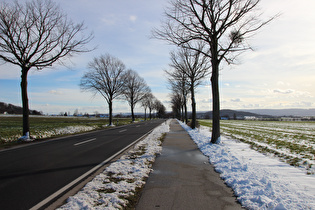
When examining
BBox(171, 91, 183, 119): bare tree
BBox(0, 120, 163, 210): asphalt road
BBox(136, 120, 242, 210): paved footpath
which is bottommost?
BBox(136, 120, 242, 210): paved footpath

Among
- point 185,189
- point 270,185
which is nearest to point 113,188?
point 185,189

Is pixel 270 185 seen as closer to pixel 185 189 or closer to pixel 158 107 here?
pixel 185 189

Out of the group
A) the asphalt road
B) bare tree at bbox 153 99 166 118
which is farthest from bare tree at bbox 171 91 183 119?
the asphalt road

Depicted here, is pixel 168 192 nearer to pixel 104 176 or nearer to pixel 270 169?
pixel 104 176

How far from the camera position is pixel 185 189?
431cm

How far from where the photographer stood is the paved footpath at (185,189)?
11.6ft

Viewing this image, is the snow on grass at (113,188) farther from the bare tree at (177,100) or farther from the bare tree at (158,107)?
the bare tree at (158,107)

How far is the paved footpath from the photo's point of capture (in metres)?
3.54

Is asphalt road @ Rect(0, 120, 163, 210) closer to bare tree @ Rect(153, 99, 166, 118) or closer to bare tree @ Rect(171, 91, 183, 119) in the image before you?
bare tree @ Rect(171, 91, 183, 119)

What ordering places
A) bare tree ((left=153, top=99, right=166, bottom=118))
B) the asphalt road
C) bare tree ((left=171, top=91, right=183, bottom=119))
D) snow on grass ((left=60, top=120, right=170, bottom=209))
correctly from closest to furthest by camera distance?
snow on grass ((left=60, top=120, right=170, bottom=209)), the asphalt road, bare tree ((left=171, top=91, right=183, bottom=119)), bare tree ((left=153, top=99, right=166, bottom=118))

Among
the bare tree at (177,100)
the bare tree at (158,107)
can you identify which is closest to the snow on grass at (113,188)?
the bare tree at (177,100)

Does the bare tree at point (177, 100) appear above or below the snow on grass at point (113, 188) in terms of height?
above

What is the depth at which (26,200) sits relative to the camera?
363cm

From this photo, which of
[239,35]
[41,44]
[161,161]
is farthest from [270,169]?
[41,44]
